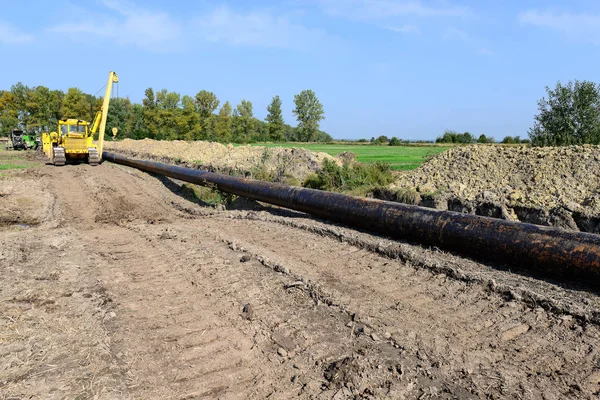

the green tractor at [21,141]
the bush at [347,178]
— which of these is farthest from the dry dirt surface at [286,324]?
the green tractor at [21,141]

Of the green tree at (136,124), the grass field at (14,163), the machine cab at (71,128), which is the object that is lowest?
the grass field at (14,163)

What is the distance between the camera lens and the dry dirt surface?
3.21m

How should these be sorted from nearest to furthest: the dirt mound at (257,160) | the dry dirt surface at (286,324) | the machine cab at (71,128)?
the dry dirt surface at (286,324) < the dirt mound at (257,160) < the machine cab at (71,128)

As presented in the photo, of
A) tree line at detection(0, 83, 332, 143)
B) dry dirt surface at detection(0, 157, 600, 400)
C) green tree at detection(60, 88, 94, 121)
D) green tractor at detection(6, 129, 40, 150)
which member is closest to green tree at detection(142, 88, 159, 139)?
tree line at detection(0, 83, 332, 143)

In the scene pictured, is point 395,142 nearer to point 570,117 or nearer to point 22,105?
point 570,117

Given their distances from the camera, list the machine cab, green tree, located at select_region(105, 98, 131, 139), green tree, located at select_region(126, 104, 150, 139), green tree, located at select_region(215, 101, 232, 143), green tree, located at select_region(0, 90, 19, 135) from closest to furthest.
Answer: the machine cab → green tree, located at select_region(105, 98, 131, 139) → green tree, located at select_region(126, 104, 150, 139) → green tree, located at select_region(0, 90, 19, 135) → green tree, located at select_region(215, 101, 232, 143)

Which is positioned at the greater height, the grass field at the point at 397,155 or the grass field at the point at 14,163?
the grass field at the point at 397,155

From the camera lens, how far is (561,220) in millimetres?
7320

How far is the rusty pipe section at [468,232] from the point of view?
486cm

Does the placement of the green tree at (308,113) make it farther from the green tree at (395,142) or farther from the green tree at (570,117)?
the green tree at (570,117)

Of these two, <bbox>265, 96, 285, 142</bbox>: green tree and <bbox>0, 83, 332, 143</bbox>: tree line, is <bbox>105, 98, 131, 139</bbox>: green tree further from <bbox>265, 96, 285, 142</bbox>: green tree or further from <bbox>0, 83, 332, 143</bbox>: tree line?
<bbox>265, 96, 285, 142</bbox>: green tree

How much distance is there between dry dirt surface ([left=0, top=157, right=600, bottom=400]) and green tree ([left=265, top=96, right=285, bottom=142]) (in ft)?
254

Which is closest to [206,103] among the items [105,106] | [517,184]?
[105,106]

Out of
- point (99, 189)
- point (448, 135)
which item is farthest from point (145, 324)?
point (448, 135)
